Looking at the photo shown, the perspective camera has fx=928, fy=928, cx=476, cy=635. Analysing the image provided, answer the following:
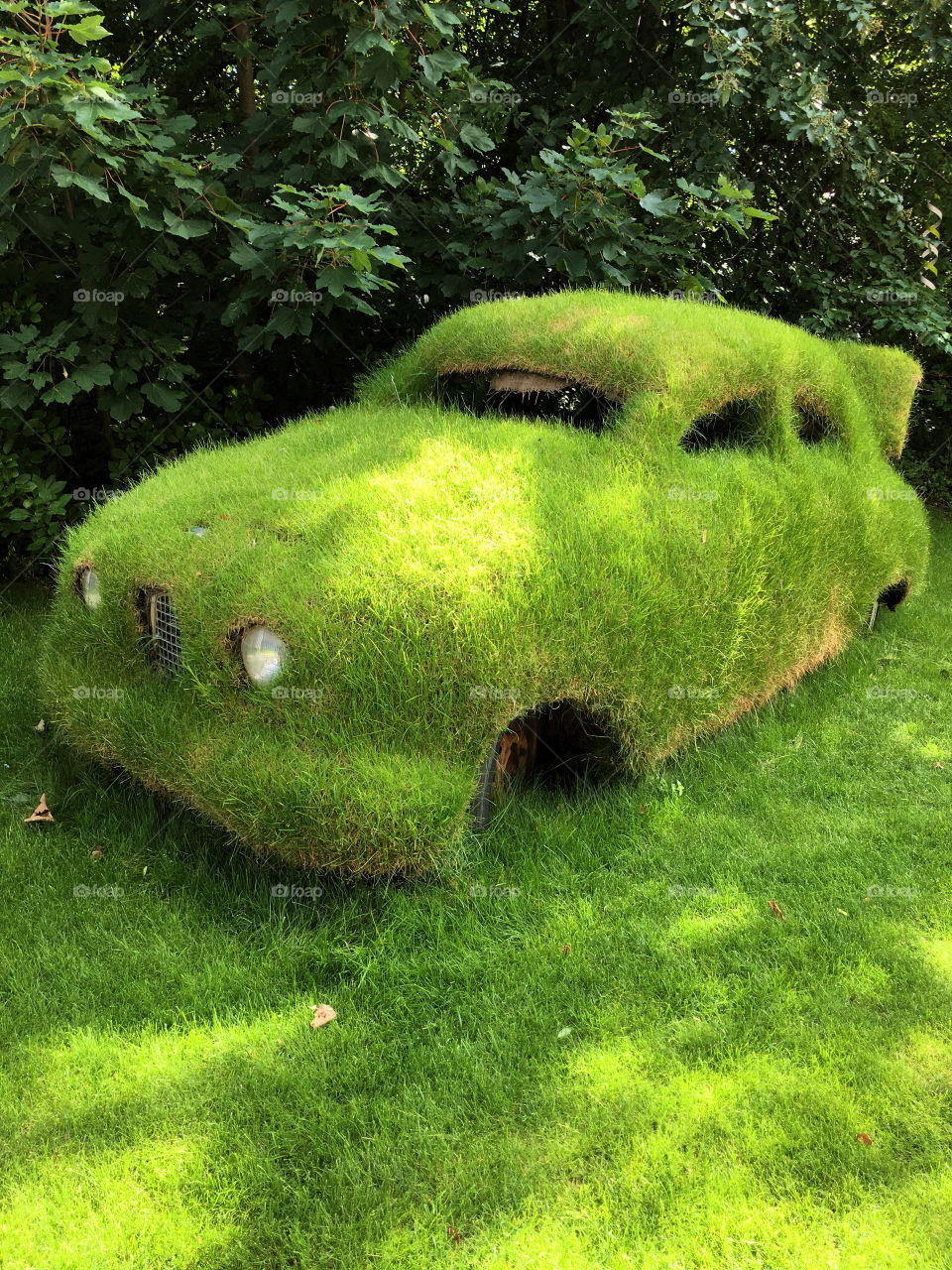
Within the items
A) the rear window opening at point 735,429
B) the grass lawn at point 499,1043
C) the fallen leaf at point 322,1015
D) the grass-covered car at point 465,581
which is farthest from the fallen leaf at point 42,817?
the rear window opening at point 735,429

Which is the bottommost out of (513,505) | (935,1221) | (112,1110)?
(112,1110)

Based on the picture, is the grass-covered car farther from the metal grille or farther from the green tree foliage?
the green tree foliage

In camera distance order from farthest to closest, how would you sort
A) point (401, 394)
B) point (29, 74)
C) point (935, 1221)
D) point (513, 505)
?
point (401, 394) < point (29, 74) < point (513, 505) < point (935, 1221)

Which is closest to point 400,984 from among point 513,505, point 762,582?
point 513,505

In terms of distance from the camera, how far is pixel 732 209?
528cm

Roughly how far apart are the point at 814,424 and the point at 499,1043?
3.53m

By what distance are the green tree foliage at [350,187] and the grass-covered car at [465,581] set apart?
122cm

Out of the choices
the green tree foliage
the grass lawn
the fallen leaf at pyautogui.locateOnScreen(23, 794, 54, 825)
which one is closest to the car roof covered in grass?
the green tree foliage

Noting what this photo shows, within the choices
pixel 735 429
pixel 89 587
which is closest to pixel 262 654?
pixel 89 587

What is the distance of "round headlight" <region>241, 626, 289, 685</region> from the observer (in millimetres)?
2699

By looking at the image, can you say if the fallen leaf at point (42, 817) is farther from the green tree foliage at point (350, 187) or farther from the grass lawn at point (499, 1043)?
the green tree foliage at point (350, 187)

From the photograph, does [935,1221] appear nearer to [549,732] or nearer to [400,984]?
[400,984]

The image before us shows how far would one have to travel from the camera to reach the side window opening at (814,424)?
4.50m

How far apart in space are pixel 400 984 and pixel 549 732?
1241 mm
